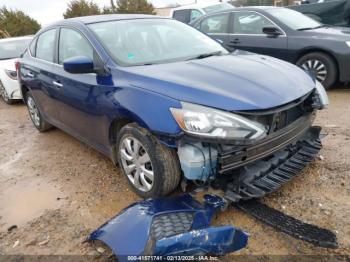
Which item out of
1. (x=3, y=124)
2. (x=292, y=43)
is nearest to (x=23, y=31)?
(x=3, y=124)

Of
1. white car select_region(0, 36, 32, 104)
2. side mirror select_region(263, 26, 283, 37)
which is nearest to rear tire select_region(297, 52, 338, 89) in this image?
side mirror select_region(263, 26, 283, 37)

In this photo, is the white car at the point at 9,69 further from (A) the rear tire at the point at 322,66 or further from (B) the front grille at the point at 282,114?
(B) the front grille at the point at 282,114

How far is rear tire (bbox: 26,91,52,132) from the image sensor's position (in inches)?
205

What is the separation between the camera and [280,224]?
259 cm

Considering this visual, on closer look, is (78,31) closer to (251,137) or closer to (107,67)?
(107,67)

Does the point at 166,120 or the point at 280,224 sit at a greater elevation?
the point at 166,120

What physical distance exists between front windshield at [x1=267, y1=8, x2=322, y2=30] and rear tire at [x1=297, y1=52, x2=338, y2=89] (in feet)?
2.03

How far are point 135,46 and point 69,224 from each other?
5.78 feet

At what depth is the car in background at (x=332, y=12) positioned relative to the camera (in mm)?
8258

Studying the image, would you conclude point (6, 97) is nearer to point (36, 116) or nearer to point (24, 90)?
point (24, 90)

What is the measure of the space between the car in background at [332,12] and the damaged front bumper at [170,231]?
7287 millimetres

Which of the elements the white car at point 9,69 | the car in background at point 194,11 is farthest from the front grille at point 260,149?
the car in background at point 194,11

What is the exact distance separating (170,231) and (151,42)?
6.68 ft

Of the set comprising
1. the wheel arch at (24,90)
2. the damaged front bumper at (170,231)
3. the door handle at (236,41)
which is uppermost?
the door handle at (236,41)
